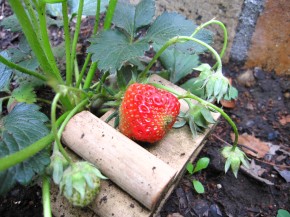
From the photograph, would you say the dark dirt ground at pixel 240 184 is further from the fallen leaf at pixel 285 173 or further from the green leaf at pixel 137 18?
the green leaf at pixel 137 18

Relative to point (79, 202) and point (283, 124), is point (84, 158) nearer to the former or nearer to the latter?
point (79, 202)

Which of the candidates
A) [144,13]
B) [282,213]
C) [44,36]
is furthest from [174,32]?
[282,213]

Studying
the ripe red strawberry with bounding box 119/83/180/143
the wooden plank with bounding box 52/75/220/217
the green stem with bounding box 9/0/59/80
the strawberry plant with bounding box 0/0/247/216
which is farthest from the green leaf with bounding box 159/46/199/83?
the green stem with bounding box 9/0/59/80

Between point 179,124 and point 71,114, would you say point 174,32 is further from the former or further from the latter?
point 71,114

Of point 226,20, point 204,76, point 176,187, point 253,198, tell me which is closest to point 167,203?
point 176,187

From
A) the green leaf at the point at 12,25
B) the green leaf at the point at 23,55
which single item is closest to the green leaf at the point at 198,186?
the green leaf at the point at 23,55

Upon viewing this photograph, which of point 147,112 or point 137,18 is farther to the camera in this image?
point 137,18
